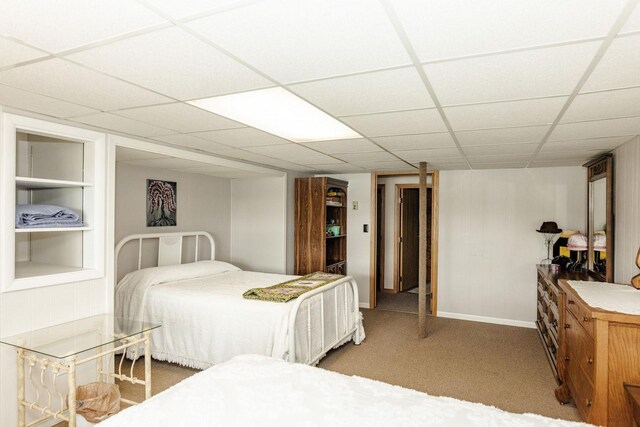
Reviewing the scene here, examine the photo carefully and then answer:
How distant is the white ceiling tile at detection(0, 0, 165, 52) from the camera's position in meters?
1.19

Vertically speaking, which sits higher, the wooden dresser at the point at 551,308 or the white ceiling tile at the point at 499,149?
the white ceiling tile at the point at 499,149


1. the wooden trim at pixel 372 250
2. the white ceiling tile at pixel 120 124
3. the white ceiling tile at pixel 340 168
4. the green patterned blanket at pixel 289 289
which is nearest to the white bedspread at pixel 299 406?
the green patterned blanket at pixel 289 289

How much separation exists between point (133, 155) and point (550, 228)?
4640 mm

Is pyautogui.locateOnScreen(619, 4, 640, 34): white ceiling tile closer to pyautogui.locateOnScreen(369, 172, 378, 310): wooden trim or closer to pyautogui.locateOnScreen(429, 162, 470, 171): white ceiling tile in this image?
pyautogui.locateOnScreen(429, 162, 470, 171): white ceiling tile

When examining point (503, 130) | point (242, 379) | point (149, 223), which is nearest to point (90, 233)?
point (149, 223)

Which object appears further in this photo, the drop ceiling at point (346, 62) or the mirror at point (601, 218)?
the mirror at point (601, 218)

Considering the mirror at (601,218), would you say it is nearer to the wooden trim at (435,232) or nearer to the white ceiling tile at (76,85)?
the wooden trim at (435,232)

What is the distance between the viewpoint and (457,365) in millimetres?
3736

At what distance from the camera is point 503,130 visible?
2.85 metres

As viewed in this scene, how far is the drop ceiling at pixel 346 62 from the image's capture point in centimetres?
121

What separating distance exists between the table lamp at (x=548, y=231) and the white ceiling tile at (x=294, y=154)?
2.60 m

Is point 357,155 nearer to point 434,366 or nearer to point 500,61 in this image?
point 434,366

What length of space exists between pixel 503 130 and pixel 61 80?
109 inches

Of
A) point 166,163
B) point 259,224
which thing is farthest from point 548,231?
point 166,163
